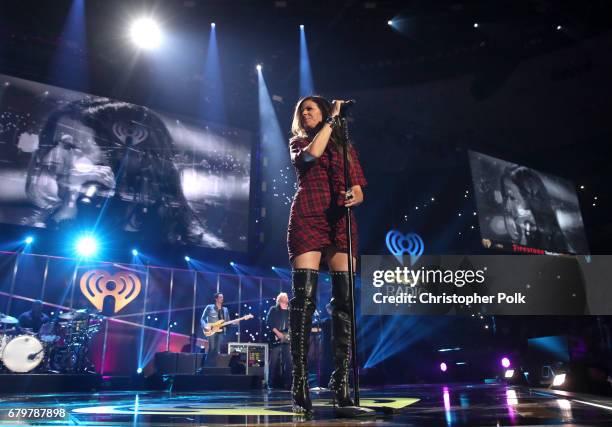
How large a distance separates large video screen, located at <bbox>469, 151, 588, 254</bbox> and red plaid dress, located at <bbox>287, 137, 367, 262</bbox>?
8.34 metres

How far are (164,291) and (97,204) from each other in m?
4.06

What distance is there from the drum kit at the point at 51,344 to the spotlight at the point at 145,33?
17.9 ft

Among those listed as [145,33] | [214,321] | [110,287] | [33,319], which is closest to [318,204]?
[214,321]

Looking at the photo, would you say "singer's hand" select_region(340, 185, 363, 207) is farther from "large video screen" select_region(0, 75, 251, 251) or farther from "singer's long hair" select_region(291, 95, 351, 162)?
"large video screen" select_region(0, 75, 251, 251)

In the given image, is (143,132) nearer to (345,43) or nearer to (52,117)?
(52,117)

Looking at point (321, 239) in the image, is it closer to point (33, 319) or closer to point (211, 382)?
point (211, 382)

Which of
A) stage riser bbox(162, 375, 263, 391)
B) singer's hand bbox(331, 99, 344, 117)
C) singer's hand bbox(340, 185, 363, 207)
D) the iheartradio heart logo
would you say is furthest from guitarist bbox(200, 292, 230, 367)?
singer's hand bbox(331, 99, 344, 117)

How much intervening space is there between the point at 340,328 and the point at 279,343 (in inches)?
207

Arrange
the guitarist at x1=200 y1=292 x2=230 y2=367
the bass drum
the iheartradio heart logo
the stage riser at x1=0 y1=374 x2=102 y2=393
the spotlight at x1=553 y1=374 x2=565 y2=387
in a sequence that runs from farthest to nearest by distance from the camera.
→ the iheartradio heart logo < the guitarist at x1=200 y1=292 x2=230 y2=367 < the bass drum < the stage riser at x1=0 y1=374 x2=102 y2=393 < the spotlight at x1=553 y1=374 x2=565 y2=387

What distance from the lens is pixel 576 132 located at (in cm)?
1224

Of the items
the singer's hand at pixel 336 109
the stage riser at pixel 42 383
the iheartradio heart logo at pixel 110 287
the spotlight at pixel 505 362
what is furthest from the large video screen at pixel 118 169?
the singer's hand at pixel 336 109

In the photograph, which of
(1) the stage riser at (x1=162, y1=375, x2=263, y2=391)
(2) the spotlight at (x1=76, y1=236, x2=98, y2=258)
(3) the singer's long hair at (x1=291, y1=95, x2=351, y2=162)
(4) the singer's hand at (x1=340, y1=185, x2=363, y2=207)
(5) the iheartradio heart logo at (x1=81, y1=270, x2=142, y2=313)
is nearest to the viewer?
(4) the singer's hand at (x1=340, y1=185, x2=363, y2=207)

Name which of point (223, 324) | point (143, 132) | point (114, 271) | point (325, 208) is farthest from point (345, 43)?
point (325, 208)

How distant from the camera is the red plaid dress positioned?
83.7 inches
